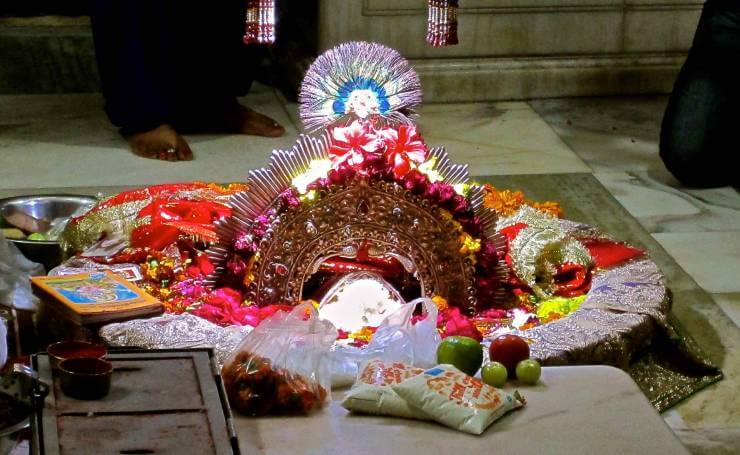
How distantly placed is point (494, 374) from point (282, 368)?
38 cm

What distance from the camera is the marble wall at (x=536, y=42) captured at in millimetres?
5484

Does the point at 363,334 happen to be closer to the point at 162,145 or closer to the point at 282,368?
the point at 282,368

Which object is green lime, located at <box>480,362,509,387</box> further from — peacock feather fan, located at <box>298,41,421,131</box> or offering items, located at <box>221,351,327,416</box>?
peacock feather fan, located at <box>298,41,421,131</box>

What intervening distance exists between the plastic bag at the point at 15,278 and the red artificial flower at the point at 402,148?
35.5 inches

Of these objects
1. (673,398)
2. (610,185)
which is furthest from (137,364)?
(610,185)

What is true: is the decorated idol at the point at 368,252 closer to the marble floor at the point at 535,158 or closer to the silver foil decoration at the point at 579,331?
the silver foil decoration at the point at 579,331

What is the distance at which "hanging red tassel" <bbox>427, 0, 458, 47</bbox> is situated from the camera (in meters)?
3.14

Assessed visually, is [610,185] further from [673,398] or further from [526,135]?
[673,398]

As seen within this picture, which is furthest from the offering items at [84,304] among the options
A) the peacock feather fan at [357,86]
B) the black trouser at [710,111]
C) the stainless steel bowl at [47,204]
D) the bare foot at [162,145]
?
the black trouser at [710,111]

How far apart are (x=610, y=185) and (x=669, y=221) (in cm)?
42

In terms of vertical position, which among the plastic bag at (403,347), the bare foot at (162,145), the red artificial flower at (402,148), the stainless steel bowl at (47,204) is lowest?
the bare foot at (162,145)

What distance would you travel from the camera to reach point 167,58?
15.7 feet

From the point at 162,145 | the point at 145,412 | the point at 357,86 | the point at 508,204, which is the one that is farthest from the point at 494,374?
the point at 162,145

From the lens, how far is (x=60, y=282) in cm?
305
